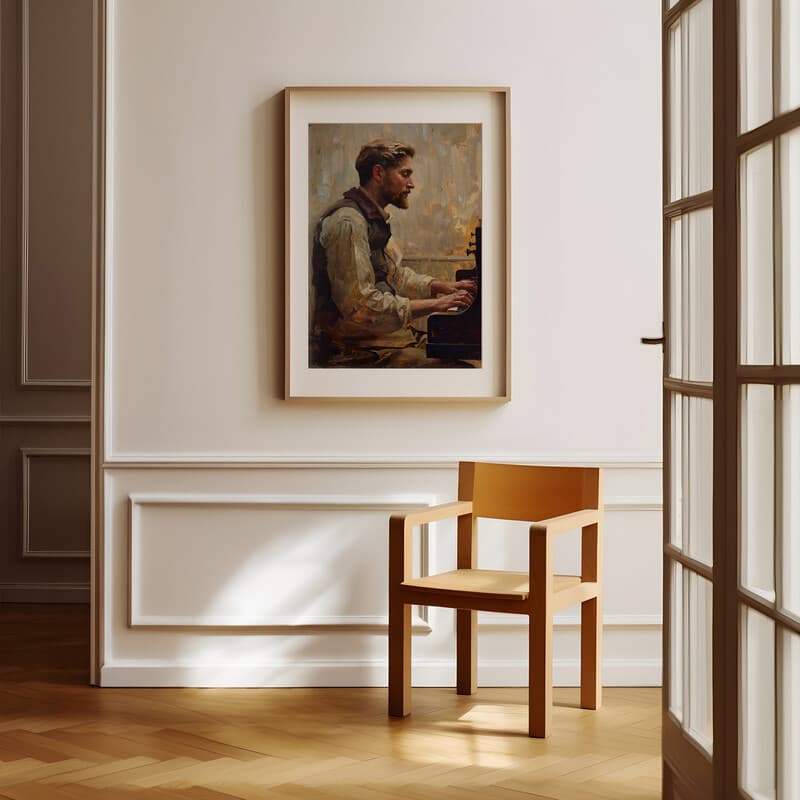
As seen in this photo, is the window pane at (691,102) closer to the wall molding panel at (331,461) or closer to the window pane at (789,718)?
the window pane at (789,718)

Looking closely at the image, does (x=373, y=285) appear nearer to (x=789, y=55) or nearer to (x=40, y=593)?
(x=789, y=55)

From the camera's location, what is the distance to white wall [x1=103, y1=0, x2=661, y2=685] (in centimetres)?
367

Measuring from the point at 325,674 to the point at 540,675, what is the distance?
857mm

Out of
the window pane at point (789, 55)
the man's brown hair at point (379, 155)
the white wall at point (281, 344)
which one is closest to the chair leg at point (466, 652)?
the white wall at point (281, 344)

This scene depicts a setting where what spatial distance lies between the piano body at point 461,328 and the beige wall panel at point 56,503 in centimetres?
224

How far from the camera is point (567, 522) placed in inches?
127

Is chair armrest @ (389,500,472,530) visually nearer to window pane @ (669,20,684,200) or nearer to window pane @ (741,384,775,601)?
window pane @ (669,20,684,200)

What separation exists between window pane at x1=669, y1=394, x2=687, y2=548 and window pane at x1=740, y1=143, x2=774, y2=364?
474 millimetres

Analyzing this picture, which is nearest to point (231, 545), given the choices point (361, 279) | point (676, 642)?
point (361, 279)

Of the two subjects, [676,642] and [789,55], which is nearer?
[789,55]

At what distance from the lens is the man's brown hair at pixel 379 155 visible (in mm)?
3676

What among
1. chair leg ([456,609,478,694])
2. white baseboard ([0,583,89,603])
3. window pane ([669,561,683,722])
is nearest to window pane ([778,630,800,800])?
window pane ([669,561,683,722])

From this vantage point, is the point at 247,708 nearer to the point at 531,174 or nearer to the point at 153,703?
the point at 153,703

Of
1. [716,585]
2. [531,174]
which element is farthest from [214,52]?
[716,585]
